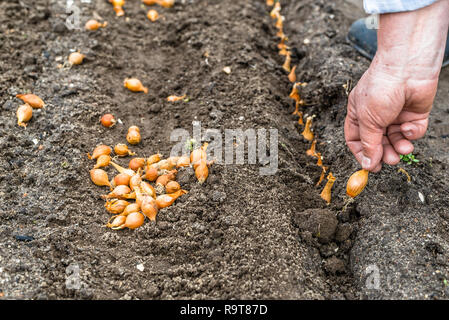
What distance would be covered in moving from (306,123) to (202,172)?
0.97m

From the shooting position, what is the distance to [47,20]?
4207mm

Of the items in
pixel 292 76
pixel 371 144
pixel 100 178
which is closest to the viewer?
pixel 371 144

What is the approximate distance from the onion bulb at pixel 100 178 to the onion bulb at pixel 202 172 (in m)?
0.57

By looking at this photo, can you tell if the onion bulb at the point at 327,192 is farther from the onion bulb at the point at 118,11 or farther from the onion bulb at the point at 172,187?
the onion bulb at the point at 118,11

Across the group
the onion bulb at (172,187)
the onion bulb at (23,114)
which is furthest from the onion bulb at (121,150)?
the onion bulb at (23,114)

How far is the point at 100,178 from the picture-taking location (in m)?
2.80

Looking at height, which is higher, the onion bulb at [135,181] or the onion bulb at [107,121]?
the onion bulb at [107,121]

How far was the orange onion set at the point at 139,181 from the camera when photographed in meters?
2.64

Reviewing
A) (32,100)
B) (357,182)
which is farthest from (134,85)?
(357,182)

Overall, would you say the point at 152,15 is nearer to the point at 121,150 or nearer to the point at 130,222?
the point at 121,150

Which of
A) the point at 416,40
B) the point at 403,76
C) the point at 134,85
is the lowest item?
the point at 134,85

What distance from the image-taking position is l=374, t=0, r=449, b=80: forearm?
208 cm

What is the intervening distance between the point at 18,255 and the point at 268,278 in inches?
51.1

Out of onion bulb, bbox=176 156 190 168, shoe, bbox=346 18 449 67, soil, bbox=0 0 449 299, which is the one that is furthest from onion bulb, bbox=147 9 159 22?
onion bulb, bbox=176 156 190 168
